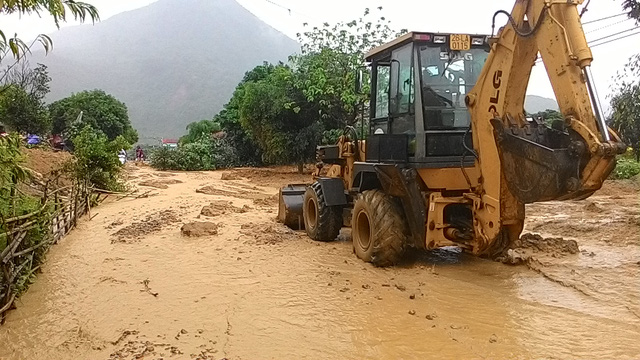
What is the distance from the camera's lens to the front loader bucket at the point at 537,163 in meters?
4.46

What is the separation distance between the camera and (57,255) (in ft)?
26.2

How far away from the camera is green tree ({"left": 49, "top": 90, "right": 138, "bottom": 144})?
3338cm

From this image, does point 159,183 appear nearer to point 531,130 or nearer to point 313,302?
point 313,302

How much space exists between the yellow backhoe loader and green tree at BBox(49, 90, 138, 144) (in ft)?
92.6

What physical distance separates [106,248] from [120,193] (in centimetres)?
679

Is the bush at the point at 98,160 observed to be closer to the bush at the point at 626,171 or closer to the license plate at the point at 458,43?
the license plate at the point at 458,43

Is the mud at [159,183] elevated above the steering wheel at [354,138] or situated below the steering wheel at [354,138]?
below

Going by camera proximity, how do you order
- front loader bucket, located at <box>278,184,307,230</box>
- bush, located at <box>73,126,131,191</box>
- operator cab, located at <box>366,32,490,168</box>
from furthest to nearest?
bush, located at <box>73,126,131,191</box>, front loader bucket, located at <box>278,184,307,230</box>, operator cab, located at <box>366,32,490,168</box>

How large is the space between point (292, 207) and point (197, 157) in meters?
20.4

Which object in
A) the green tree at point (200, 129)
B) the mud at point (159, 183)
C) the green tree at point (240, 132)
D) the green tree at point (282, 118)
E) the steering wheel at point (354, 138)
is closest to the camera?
the steering wheel at point (354, 138)

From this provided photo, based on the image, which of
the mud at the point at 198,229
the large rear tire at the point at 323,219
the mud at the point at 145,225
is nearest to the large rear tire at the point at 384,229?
the large rear tire at the point at 323,219

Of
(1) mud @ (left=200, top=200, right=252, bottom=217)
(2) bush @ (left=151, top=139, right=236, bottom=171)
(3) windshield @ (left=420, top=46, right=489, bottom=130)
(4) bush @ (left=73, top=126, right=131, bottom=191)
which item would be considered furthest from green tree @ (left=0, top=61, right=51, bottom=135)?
(3) windshield @ (left=420, top=46, right=489, bottom=130)

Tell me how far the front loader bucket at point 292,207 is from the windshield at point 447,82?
3836 mm

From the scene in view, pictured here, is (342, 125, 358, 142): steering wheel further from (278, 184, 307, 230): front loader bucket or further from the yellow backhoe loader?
(278, 184, 307, 230): front loader bucket
